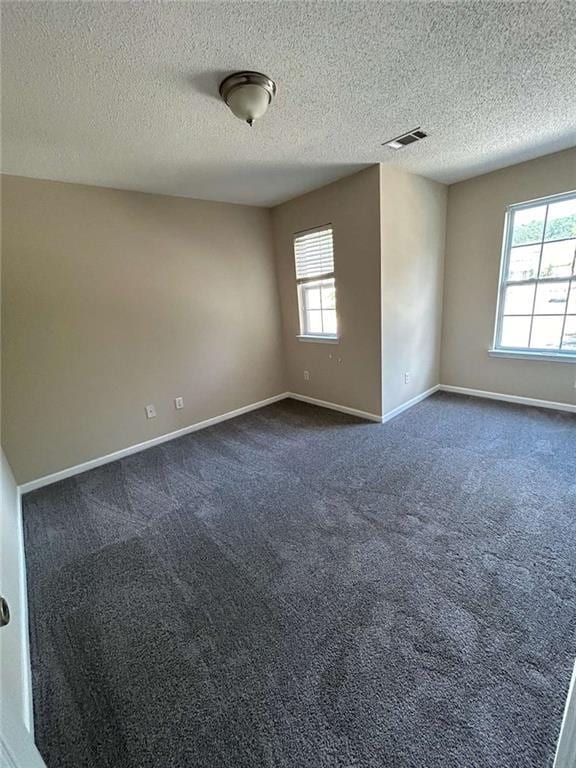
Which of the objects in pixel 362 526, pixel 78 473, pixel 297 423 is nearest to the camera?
pixel 362 526

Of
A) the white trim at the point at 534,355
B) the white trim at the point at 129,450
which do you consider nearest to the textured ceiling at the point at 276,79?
the white trim at the point at 534,355

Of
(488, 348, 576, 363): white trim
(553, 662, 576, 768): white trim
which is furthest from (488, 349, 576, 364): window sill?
(553, 662, 576, 768): white trim

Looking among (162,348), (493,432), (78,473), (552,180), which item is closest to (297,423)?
(162,348)

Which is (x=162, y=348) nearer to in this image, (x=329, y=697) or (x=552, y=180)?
(x=329, y=697)

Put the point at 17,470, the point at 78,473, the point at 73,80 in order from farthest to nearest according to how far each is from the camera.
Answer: the point at 78,473
the point at 17,470
the point at 73,80

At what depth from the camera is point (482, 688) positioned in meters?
1.18

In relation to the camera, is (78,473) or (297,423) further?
(297,423)

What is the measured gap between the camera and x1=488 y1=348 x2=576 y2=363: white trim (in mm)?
3251

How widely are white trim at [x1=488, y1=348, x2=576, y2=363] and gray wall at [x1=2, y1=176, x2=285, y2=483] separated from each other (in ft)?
9.56

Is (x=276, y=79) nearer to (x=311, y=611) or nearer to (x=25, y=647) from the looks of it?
(x=311, y=611)

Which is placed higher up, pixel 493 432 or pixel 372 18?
pixel 372 18

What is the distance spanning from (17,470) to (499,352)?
4.96 meters

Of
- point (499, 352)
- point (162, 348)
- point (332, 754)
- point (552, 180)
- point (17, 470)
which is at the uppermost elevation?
point (552, 180)

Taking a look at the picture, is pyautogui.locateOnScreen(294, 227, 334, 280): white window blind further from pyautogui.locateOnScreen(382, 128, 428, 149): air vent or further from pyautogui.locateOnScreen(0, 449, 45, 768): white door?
pyautogui.locateOnScreen(0, 449, 45, 768): white door
